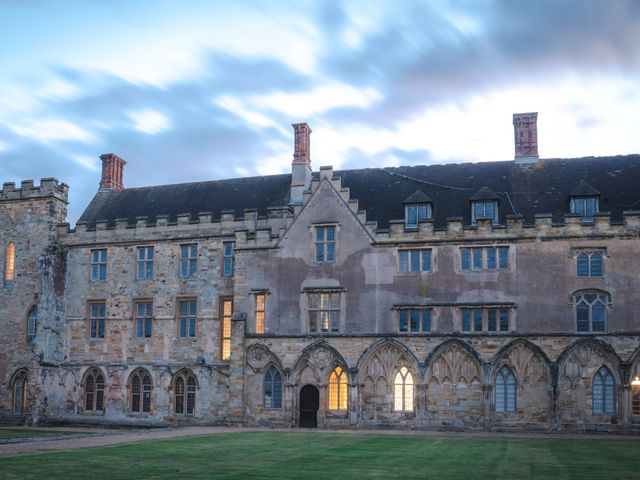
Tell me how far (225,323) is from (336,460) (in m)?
21.5

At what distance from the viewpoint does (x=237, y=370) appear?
3844cm

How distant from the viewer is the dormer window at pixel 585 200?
36.7 metres

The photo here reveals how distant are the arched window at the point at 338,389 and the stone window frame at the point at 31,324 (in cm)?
1703

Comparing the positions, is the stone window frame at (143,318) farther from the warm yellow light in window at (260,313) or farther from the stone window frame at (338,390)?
the stone window frame at (338,390)

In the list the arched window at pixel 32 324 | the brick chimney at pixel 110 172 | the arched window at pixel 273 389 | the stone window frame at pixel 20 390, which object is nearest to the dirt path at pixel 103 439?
the arched window at pixel 273 389

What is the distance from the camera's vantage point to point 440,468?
18.5 meters

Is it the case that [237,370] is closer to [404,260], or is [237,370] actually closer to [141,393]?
[141,393]

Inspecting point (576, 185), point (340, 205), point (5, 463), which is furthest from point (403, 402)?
point (5, 463)

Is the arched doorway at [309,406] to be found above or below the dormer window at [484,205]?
below

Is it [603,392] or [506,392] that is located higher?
[603,392]

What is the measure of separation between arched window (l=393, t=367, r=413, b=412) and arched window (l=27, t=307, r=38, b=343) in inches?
789

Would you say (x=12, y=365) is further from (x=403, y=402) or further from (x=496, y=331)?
(x=496, y=331)

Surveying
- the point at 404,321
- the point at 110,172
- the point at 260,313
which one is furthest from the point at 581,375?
the point at 110,172

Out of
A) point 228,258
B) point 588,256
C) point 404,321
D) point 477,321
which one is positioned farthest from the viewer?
point 228,258
